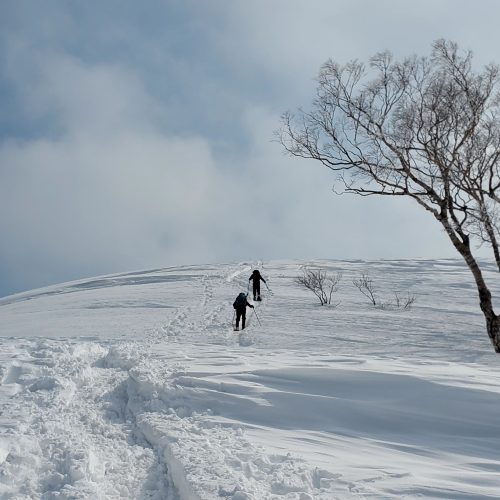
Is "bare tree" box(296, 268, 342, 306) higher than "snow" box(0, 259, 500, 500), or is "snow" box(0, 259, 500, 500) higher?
"bare tree" box(296, 268, 342, 306)

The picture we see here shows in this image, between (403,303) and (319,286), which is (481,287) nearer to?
(403,303)

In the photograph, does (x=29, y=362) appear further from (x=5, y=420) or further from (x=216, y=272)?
(x=216, y=272)

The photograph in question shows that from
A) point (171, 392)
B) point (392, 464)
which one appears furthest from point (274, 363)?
point (392, 464)

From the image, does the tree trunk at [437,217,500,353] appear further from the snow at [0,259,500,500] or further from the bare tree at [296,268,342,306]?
the bare tree at [296,268,342,306]

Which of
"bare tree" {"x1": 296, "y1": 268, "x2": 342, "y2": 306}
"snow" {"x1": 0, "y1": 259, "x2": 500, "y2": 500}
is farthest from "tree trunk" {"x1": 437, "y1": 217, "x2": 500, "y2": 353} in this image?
"bare tree" {"x1": 296, "y1": 268, "x2": 342, "y2": 306}

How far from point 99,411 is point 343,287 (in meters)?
19.4

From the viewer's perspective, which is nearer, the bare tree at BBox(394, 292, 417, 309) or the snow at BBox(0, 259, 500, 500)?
the snow at BBox(0, 259, 500, 500)

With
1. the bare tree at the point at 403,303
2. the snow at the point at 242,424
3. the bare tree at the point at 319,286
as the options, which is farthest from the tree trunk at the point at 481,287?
the bare tree at the point at 319,286

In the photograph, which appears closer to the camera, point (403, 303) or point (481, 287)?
point (481, 287)

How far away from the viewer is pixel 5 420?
534 cm

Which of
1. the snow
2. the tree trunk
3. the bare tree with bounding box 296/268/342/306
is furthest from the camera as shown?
the bare tree with bounding box 296/268/342/306

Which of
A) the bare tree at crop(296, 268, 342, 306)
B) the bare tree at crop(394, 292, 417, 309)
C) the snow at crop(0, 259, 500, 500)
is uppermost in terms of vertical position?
the bare tree at crop(296, 268, 342, 306)

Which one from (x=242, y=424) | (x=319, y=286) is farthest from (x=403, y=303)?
(x=242, y=424)

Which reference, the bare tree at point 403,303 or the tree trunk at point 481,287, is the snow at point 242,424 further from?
the bare tree at point 403,303
